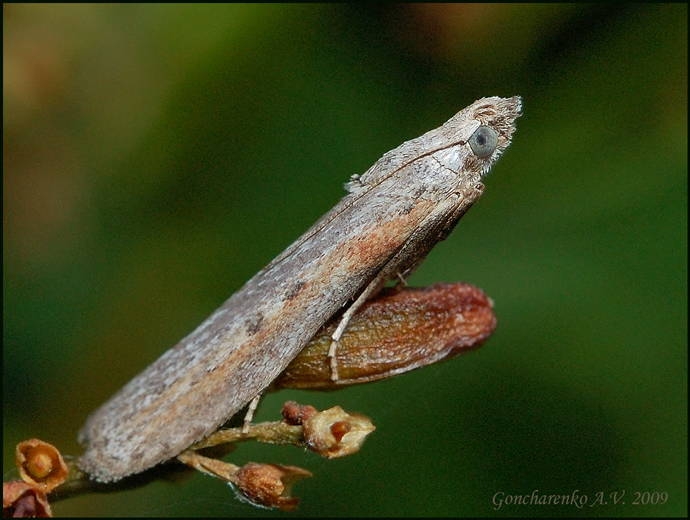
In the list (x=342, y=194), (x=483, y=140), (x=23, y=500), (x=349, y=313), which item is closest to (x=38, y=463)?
(x=23, y=500)

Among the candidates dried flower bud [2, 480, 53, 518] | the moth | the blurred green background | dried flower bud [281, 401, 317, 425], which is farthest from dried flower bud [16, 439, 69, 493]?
the blurred green background

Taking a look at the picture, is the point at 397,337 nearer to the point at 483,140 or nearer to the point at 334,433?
the point at 334,433

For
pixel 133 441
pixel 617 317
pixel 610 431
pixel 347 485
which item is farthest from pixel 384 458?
pixel 133 441

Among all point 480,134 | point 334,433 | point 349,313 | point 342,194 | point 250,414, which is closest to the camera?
point 334,433

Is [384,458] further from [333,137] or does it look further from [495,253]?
[333,137]

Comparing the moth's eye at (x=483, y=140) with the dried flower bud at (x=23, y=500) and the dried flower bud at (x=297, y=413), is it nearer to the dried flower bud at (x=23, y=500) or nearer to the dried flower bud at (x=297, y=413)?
the dried flower bud at (x=297, y=413)

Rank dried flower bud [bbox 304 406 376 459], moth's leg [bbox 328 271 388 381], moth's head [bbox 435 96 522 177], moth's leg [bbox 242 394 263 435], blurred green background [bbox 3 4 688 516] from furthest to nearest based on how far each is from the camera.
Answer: blurred green background [bbox 3 4 688 516] → moth's head [bbox 435 96 522 177] → moth's leg [bbox 328 271 388 381] → moth's leg [bbox 242 394 263 435] → dried flower bud [bbox 304 406 376 459]

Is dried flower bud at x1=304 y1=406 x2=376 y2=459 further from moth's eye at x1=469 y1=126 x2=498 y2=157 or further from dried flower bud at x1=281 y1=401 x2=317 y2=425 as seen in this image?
moth's eye at x1=469 y1=126 x2=498 y2=157
